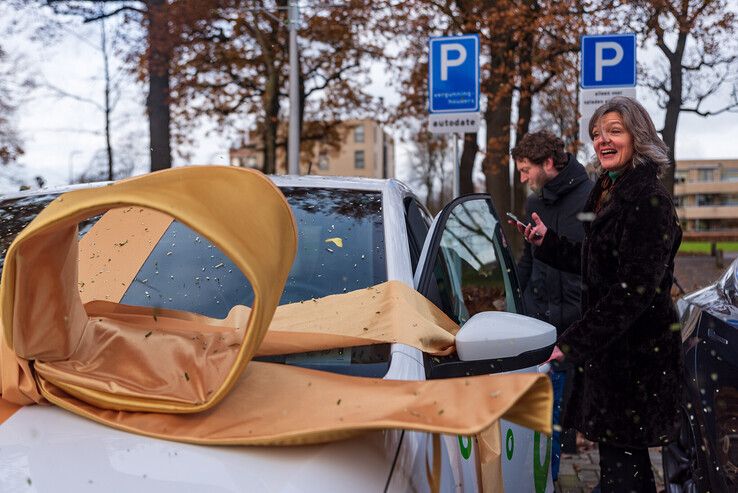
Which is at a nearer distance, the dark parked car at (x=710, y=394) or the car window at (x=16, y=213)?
the car window at (x=16, y=213)

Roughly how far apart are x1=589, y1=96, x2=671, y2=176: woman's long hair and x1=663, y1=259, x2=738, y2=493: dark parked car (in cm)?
68

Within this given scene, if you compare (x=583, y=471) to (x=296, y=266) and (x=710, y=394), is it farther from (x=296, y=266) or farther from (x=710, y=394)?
(x=296, y=266)

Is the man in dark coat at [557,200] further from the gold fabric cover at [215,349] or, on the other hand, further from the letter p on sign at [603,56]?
the letter p on sign at [603,56]

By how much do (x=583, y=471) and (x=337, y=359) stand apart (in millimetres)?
3807

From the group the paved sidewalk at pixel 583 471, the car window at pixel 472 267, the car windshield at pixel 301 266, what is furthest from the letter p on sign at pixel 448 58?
the car windshield at pixel 301 266

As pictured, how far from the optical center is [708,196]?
91.1 meters

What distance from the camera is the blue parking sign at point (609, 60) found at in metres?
8.05

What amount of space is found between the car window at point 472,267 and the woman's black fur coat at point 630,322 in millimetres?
495

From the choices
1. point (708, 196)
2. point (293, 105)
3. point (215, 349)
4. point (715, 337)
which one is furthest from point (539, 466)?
point (708, 196)

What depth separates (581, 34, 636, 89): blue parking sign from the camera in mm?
8055

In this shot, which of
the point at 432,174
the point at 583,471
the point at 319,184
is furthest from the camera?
the point at 432,174

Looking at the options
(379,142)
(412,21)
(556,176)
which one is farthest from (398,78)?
(379,142)

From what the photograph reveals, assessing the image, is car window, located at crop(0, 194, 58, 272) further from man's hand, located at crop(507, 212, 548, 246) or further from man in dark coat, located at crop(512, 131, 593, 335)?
man in dark coat, located at crop(512, 131, 593, 335)

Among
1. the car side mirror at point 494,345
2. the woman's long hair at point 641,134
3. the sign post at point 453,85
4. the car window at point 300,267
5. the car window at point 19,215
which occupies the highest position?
the sign post at point 453,85
